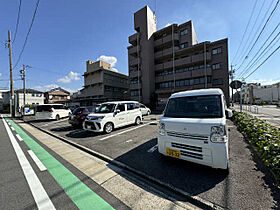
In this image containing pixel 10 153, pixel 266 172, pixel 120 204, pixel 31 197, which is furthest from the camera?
pixel 10 153

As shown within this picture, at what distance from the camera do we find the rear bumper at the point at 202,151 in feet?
7.61

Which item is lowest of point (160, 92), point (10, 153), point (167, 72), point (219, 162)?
point (10, 153)

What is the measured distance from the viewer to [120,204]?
6.32ft

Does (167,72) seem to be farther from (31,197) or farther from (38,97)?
(38,97)

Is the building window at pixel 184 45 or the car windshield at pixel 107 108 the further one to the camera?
the building window at pixel 184 45

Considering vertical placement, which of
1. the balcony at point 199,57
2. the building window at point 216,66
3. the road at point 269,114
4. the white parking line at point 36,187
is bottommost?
the white parking line at point 36,187

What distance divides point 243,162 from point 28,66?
35842mm

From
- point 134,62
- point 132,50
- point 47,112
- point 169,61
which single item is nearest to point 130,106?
point 47,112

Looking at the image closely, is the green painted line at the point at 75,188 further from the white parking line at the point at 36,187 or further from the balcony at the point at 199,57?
the balcony at the point at 199,57

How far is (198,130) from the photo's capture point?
2.48 meters

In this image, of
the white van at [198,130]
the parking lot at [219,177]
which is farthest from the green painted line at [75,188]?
the white van at [198,130]

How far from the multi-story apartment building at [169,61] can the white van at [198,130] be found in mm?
17169

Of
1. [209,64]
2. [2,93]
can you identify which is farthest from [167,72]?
[2,93]

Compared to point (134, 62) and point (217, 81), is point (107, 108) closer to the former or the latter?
point (217, 81)
